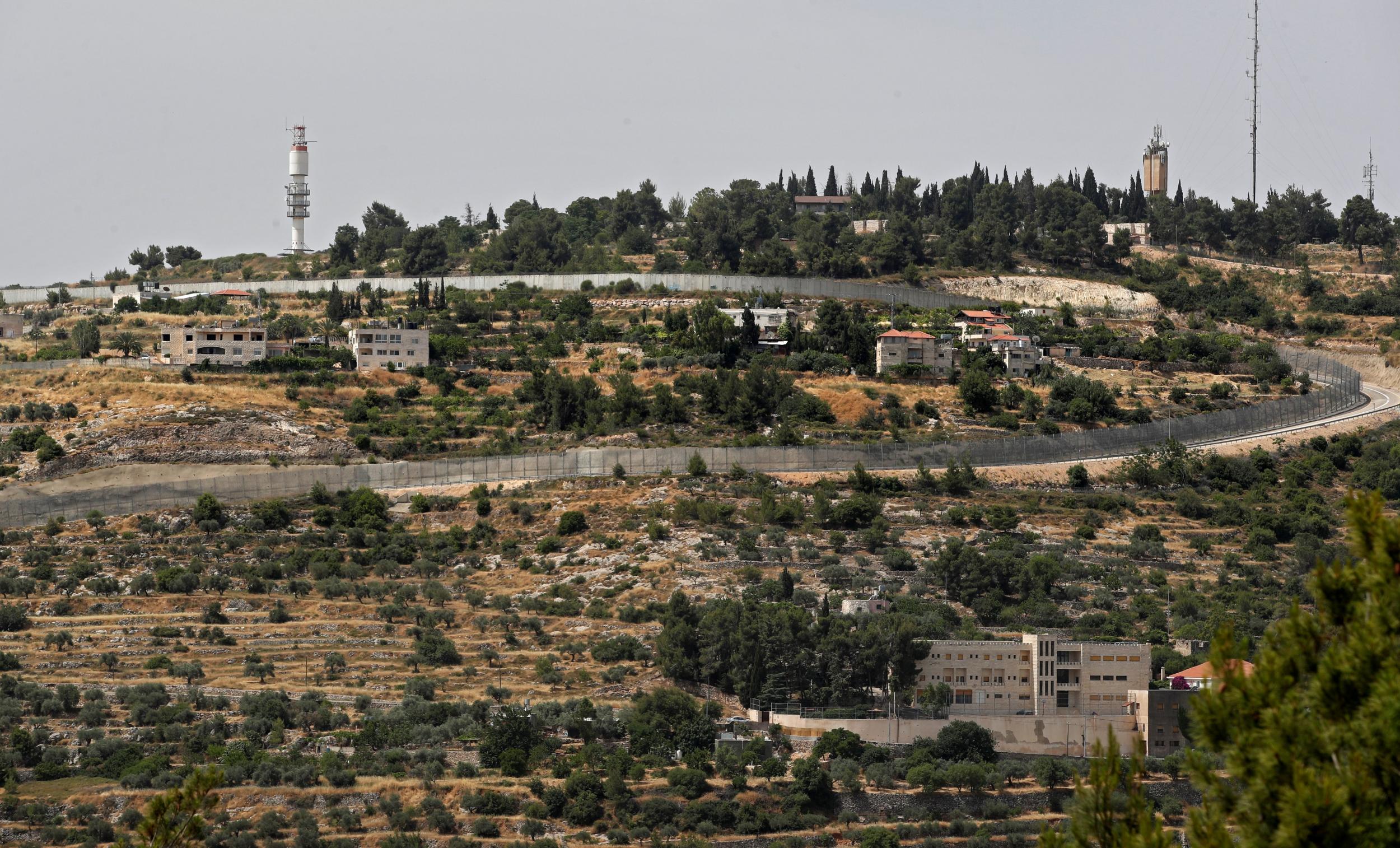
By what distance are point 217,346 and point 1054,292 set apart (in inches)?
1889

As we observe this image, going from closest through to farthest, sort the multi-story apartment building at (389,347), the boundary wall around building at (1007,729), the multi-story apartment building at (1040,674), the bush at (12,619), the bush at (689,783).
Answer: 1. the bush at (689,783)
2. the boundary wall around building at (1007,729)
3. the multi-story apartment building at (1040,674)
4. the bush at (12,619)
5. the multi-story apartment building at (389,347)

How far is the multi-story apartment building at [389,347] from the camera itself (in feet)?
285

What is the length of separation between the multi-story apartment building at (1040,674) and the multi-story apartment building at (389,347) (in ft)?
133

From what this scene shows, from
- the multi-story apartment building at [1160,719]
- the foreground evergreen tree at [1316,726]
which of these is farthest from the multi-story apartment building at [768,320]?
the foreground evergreen tree at [1316,726]

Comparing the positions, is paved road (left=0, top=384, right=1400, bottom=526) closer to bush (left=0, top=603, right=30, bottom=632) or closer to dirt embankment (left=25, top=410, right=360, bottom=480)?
dirt embankment (left=25, top=410, right=360, bottom=480)

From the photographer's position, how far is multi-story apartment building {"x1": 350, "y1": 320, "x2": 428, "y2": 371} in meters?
86.9

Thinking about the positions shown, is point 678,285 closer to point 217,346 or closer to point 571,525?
point 217,346

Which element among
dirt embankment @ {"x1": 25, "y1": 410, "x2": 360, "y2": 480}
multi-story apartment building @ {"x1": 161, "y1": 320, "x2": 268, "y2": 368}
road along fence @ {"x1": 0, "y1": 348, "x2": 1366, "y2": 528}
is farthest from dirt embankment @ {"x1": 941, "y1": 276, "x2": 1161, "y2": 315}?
dirt embankment @ {"x1": 25, "y1": 410, "x2": 360, "y2": 480}

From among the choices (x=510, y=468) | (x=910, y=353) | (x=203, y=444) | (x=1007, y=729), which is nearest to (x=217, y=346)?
(x=203, y=444)

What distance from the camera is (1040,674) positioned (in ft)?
175

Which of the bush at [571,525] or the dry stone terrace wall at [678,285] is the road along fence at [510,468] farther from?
the dry stone terrace wall at [678,285]

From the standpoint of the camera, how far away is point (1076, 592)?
→ 204 feet

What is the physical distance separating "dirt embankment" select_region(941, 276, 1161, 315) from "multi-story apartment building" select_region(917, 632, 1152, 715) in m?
53.8

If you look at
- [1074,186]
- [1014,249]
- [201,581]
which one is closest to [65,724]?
[201,581]
